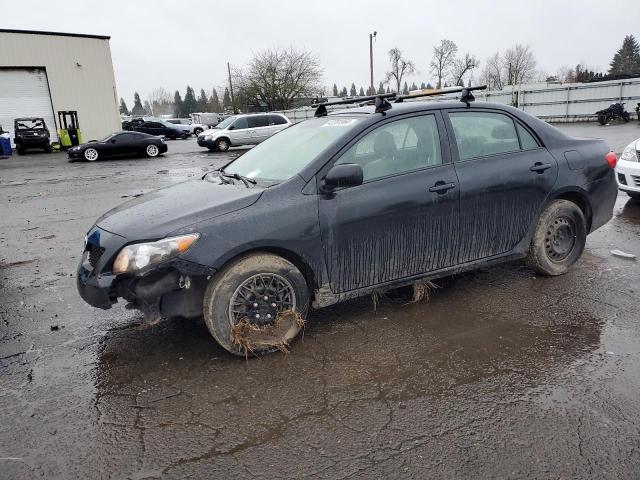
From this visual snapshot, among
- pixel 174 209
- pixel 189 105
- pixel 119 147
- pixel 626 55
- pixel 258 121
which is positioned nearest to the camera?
pixel 174 209

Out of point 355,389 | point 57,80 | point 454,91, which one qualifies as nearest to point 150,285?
point 355,389

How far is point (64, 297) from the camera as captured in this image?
466 cm

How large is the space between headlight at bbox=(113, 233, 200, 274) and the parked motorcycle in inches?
1044

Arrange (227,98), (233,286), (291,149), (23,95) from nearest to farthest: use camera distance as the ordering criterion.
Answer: (233,286)
(291,149)
(23,95)
(227,98)

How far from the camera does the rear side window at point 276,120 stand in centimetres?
2370

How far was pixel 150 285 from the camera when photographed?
3107 millimetres

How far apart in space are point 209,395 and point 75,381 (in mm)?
967

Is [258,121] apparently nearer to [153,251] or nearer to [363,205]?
[363,205]

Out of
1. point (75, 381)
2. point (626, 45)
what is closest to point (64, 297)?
point (75, 381)

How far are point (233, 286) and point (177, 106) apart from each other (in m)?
129

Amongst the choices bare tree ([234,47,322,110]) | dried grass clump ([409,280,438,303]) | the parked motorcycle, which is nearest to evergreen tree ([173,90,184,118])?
bare tree ([234,47,322,110])

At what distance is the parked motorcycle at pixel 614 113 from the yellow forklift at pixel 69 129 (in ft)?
93.1

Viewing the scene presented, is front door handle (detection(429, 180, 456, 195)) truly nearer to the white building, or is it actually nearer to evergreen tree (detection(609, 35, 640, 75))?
the white building

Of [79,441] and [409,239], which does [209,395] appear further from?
[409,239]
